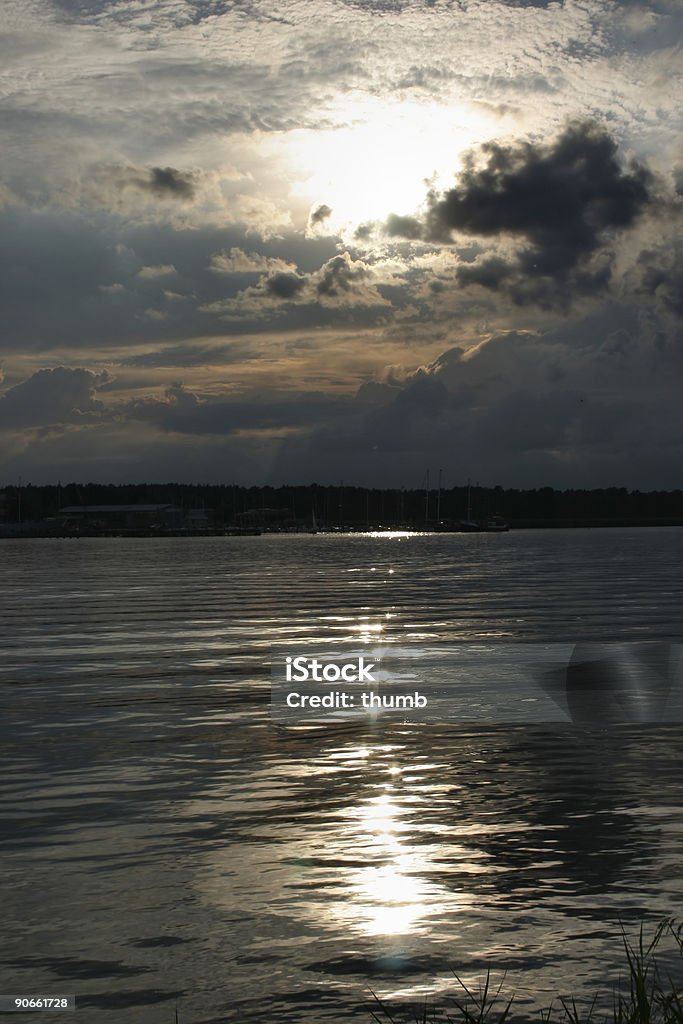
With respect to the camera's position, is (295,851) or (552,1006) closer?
(552,1006)

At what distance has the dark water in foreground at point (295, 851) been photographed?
14516 millimetres

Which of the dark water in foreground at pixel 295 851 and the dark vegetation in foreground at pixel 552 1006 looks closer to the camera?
the dark vegetation in foreground at pixel 552 1006

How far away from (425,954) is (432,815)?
726cm

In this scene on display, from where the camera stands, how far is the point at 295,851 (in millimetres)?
19688

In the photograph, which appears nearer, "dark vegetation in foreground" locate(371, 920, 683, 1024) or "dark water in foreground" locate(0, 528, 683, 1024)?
"dark vegetation in foreground" locate(371, 920, 683, 1024)

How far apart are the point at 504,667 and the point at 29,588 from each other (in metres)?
71.8

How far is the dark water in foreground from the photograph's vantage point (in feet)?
47.6

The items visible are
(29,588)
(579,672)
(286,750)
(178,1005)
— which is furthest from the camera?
(29,588)

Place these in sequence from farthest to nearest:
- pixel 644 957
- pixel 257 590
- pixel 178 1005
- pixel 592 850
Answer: pixel 257 590
pixel 592 850
pixel 644 957
pixel 178 1005

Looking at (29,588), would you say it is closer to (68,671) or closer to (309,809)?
(68,671)

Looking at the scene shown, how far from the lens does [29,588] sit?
10825 cm

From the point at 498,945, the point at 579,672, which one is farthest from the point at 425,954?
the point at 579,672

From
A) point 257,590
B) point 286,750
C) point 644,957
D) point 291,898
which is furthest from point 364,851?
point 257,590

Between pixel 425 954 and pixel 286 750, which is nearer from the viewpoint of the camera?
pixel 425 954
